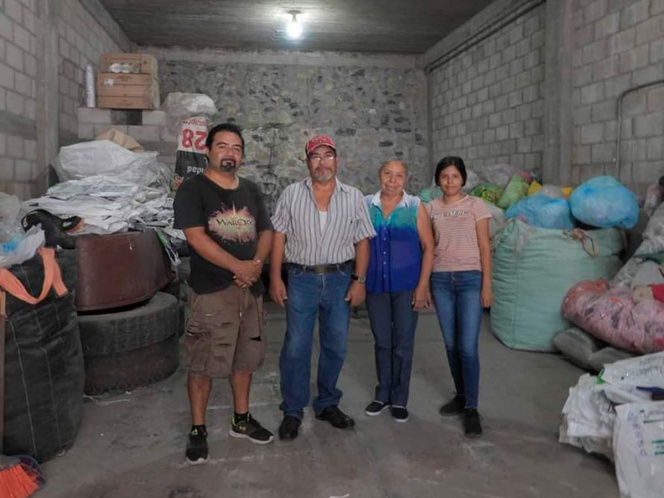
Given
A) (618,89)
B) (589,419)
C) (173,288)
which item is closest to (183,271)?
(173,288)

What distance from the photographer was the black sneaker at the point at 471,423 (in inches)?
104

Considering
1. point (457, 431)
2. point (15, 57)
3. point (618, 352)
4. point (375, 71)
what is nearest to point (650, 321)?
point (618, 352)

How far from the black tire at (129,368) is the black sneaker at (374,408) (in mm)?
1220

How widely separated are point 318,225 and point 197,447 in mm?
1063

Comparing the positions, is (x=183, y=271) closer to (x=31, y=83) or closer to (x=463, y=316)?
(x=31, y=83)

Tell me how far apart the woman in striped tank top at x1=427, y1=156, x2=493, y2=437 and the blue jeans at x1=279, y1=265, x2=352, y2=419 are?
0.47m

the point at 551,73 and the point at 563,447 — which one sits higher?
the point at 551,73

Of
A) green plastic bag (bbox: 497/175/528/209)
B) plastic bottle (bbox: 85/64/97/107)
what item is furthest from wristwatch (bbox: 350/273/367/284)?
plastic bottle (bbox: 85/64/97/107)

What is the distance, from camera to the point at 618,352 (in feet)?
10.5

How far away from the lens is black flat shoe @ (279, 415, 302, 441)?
8.54 ft

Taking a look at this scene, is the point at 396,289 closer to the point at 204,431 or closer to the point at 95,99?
the point at 204,431

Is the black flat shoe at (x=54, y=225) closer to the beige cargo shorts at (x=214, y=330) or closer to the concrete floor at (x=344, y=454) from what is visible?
the concrete floor at (x=344, y=454)

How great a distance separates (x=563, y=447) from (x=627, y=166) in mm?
2808

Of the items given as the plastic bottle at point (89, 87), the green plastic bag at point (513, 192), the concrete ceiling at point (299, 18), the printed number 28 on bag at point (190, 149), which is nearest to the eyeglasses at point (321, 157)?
the green plastic bag at point (513, 192)
